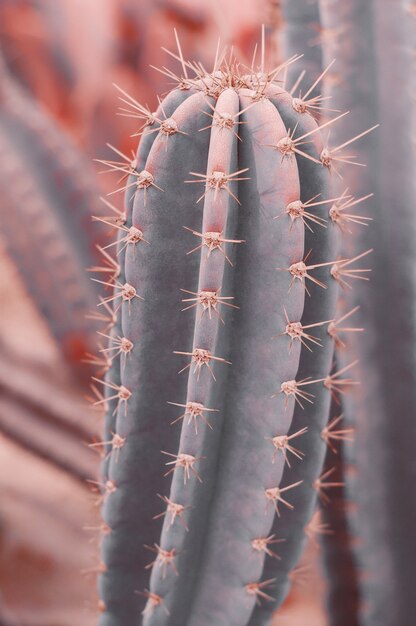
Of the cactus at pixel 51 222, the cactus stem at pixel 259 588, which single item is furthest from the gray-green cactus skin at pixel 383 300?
the cactus at pixel 51 222

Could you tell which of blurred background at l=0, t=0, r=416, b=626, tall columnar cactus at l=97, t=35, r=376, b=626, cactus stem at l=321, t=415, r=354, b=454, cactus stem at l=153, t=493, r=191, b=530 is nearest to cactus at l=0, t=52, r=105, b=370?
blurred background at l=0, t=0, r=416, b=626

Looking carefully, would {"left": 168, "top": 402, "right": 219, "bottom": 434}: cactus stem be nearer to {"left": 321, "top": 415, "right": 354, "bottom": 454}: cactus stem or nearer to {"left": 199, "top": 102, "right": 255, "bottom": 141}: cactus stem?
{"left": 321, "top": 415, "right": 354, "bottom": 454}: cactus stem

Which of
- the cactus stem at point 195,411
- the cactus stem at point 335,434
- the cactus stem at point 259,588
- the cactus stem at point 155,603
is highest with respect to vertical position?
the cactus stem at point 335,434

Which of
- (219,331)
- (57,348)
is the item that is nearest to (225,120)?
(219,331)

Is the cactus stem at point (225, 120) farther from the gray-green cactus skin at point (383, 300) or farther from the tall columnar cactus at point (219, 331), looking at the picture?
the gray-green cactus skin at point (383, 300)

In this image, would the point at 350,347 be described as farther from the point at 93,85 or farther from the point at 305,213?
the point at 93,85

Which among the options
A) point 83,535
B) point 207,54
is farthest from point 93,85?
point 83,535
